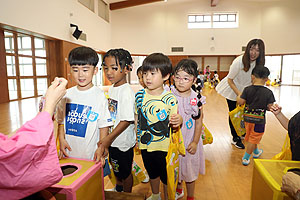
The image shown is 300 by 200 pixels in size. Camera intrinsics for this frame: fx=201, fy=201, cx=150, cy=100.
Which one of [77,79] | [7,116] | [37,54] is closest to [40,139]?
[77,79]

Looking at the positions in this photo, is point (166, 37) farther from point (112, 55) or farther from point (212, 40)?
point (112, 55)

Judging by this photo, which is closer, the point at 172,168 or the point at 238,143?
the point at 172,168

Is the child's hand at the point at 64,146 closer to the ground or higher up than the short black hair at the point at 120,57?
closer to the ground

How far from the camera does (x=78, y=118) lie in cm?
126

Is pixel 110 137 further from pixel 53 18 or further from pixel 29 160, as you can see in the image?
pixel 53 18

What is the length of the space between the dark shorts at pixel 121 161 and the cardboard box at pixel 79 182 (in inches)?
11.7

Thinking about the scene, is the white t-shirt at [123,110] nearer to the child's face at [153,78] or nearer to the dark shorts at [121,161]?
the dark shorts at [121,161]

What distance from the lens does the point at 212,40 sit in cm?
1422

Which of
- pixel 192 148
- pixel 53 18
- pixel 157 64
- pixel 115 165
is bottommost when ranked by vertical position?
pixel 115 165

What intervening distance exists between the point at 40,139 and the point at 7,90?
7450 mm

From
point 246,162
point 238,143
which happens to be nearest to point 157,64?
point 246,162

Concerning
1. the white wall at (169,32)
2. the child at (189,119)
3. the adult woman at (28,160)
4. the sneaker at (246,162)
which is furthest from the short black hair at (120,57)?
the white wall at (169,32)

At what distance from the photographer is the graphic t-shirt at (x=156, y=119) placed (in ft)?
4.29

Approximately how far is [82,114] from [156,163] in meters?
0.59
